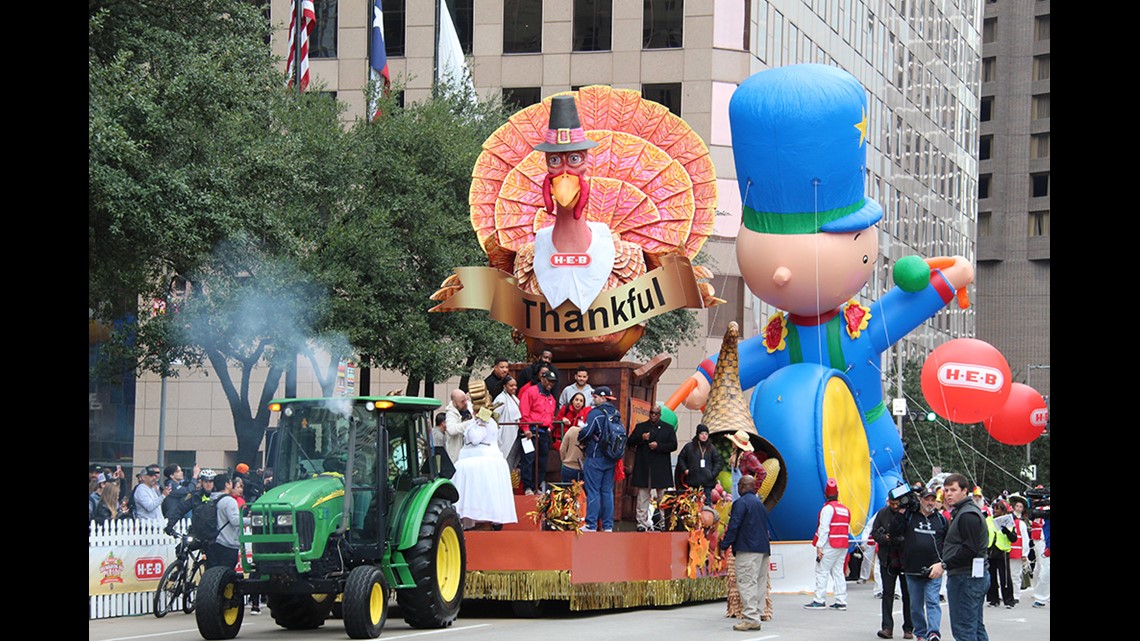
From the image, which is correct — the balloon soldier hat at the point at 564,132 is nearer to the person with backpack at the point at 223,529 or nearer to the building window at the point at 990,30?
the person with backpack at the point at 223,529

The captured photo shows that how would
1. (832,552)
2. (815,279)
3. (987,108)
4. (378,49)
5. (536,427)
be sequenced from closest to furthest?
(536,427) < (832,552) < (815,279) < (378,49) < (987,108)

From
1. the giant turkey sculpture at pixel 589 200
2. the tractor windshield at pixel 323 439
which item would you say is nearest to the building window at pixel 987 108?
the giant turkey sculpture at pixel 589 200

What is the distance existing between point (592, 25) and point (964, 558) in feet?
130

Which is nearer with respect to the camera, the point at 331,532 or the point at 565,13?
the point at 331,532

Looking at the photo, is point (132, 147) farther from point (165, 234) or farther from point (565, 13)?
point (565, 13)

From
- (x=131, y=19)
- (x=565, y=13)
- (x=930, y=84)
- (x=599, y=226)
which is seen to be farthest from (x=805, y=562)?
(x=930, y=84)

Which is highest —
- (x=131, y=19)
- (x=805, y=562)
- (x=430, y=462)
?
(x=131, y=19)

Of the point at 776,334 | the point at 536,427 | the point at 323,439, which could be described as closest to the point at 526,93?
the point at 776,334

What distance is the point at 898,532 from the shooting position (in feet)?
56.1

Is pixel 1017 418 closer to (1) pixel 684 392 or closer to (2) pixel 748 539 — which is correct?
(1) pixel 684 392

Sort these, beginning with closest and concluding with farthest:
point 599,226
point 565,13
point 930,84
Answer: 1. point 599,226
2. point 565,13
3. point 930,84

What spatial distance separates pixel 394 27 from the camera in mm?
52812

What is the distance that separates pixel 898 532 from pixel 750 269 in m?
7.58

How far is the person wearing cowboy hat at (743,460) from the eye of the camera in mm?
21969
